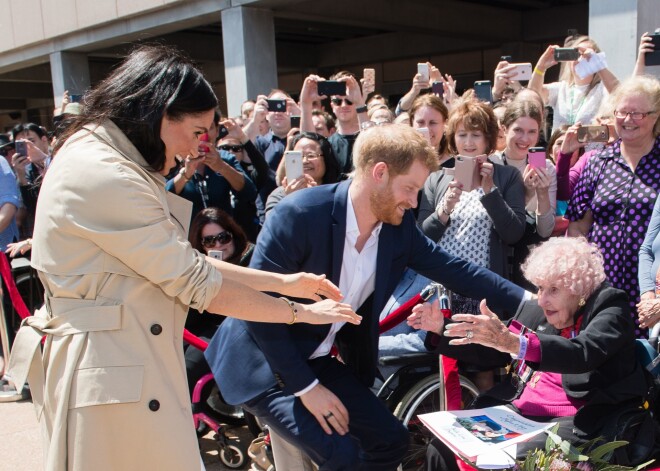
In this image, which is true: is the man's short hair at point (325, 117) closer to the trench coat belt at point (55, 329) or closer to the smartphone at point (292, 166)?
the smartphone at point (292, 166)

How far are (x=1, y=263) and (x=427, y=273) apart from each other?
10.6ft

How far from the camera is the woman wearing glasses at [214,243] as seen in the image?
386 centimetres

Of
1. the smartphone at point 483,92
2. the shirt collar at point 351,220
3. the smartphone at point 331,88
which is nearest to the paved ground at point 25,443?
the shirt collar at point 351,220

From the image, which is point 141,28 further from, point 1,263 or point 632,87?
point 632,87

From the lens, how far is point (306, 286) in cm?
220

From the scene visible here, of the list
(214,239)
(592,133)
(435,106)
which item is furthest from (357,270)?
(435,106)

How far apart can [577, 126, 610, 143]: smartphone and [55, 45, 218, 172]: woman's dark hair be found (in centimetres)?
227

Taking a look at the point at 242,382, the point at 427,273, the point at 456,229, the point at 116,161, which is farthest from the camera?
the point at 456,229

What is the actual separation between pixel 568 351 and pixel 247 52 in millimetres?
9042

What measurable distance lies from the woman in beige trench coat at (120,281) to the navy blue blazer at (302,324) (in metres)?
0.52

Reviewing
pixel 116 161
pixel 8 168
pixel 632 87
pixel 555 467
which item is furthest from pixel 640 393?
pixel 8 168

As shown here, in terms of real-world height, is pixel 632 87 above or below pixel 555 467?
above

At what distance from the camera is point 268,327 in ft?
7.83

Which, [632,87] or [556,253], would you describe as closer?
[556,253]
